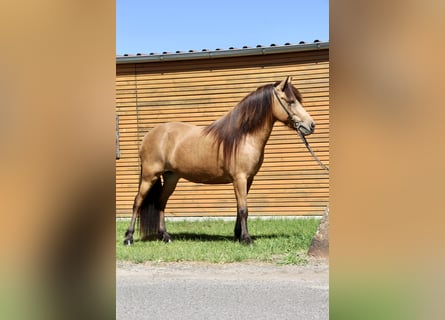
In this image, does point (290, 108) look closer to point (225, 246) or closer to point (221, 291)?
point (225, 246)

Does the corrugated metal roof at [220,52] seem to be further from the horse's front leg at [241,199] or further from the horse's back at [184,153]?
the horse's front leg at [241,199]

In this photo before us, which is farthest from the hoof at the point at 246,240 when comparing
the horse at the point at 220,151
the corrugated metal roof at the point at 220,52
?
the corrugated metal roof at the point at 220,52

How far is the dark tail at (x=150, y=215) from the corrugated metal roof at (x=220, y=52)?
11.5 ft

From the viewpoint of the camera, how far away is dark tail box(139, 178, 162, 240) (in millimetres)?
6531

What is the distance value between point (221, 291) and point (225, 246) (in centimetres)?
202

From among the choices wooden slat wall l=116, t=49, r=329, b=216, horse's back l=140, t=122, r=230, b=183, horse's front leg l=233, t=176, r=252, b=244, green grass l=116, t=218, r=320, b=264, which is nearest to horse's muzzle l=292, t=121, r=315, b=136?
horse's front leg l=233, t=176, r=252, b=244

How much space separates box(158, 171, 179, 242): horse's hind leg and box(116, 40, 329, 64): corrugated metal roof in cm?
320

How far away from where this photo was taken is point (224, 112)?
9.52 metres

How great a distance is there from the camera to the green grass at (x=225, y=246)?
5074mm

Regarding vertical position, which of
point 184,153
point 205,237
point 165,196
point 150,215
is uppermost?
point 184,153

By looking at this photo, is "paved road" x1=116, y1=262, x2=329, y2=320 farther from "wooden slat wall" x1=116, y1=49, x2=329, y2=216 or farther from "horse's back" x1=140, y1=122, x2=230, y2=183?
"wooden slat wall" x1=116, y1=49, x2=329, y2=216

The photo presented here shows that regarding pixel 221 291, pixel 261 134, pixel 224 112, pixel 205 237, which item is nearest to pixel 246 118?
pixel 261 134
